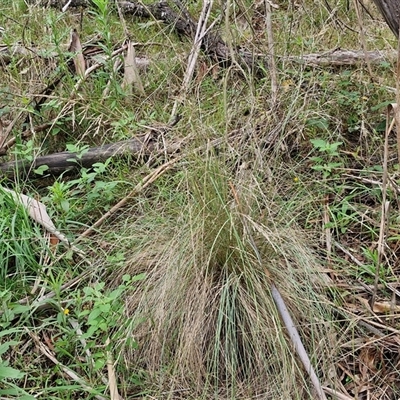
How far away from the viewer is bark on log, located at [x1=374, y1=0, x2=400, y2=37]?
66.2 inches

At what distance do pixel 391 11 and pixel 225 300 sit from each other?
1108 millimetres

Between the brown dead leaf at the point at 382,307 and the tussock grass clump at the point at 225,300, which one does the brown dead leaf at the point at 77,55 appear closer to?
the tussock grass clump at the point at 225,300

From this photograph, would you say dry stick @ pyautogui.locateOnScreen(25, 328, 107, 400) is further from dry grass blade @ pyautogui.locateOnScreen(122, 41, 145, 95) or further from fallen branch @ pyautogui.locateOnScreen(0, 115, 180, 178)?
dry grass blade @ pyautogui.locateOnScreen(122, 41, 145, 95)

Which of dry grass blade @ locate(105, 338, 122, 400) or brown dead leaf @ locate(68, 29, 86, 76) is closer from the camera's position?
dry grass blade @ locate(105, 338, 122, 400)

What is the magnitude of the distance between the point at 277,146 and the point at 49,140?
50.7 inches

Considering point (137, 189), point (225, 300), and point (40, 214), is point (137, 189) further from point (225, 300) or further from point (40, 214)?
point (225, 300)

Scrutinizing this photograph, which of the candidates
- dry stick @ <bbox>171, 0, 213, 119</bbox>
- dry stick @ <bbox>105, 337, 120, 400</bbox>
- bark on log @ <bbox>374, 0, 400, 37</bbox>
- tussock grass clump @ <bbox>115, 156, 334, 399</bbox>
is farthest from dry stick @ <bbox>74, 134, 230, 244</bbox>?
bark on log @ <bbox>374, 0, 400, 37</bbox>

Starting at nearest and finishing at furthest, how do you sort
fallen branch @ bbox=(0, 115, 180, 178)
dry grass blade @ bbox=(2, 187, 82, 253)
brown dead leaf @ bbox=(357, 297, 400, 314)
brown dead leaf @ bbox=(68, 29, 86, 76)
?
brown dead leaf @ bbox=(357, 297, 400, 314) < dry grass blade @ bbox=(2, 187, 82, 253) < fallen branch @ bbox=(0, 115, 180, 178) < brown dead leaf @ bbox=(68, 29, 86, 76)

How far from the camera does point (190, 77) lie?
2.86 meters

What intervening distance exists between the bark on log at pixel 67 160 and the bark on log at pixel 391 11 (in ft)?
3.81

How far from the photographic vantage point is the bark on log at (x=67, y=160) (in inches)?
101

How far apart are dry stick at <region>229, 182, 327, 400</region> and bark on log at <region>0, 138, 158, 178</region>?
0.90 metres

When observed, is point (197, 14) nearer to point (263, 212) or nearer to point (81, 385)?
point (263, 212)

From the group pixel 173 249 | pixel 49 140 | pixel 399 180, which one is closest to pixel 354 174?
pixel 399 180
